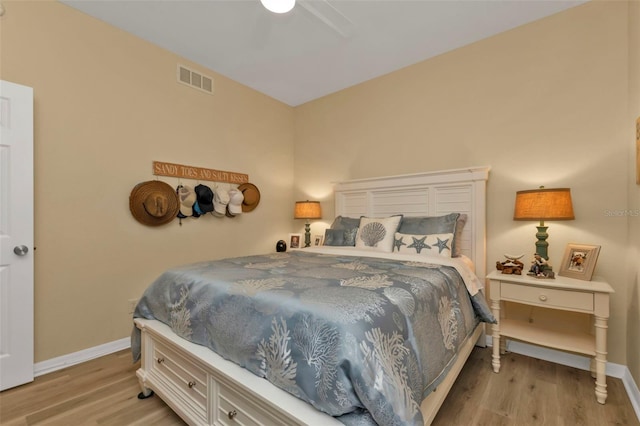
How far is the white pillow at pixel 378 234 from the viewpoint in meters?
2.61

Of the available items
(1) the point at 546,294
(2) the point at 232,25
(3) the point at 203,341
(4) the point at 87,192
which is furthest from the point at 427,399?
(2) the point at 232,25

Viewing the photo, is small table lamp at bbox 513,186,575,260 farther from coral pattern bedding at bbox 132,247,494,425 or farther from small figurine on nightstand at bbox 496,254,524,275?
coral pattern bedding at bbox 132,247,494,425

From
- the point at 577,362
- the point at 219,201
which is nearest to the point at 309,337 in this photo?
the point at 577,362

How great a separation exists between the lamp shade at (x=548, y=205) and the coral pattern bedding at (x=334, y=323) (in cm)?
69

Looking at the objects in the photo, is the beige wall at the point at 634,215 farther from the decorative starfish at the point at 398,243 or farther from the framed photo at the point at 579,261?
the decorative starfish at the point at 398,243

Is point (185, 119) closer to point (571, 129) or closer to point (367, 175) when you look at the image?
point (367, 175)

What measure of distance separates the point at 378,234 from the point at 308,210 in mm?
1270

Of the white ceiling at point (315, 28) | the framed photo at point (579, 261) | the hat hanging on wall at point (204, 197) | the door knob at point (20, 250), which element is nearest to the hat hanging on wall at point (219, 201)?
the hat hanging on wall at point (204, 197)

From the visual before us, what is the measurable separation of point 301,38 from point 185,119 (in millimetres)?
1417

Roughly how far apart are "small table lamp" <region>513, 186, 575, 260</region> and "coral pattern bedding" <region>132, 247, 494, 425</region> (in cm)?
69

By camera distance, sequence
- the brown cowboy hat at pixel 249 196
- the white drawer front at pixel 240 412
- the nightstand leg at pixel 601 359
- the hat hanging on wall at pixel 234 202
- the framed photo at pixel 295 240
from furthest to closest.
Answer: the framed photo at pixel 295 240
the brown cowboy hat at pixel 249 196
the hat hanging on wall at pixel 234 202
the nightstand leg at pixel 601 359
the white drawer front at pixel 240 412

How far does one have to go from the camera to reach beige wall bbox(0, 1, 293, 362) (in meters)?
2.12

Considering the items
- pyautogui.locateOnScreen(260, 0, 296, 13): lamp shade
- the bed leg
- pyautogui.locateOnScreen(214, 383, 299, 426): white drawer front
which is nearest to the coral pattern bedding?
pyautogui.locateOnScreen(214, 383, 299, 426): white drawer front

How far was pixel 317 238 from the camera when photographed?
377cm
